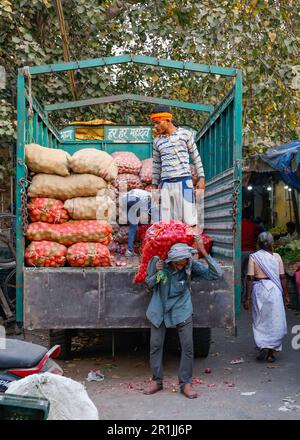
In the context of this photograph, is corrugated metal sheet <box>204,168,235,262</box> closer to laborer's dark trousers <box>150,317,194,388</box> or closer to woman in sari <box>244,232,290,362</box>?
woman in sari <box>244,232,290,362</box>

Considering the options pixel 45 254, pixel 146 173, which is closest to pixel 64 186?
pixel 45 254

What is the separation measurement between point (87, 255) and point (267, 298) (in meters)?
2.34

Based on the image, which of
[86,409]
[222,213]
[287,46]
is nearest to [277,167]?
[287,46]

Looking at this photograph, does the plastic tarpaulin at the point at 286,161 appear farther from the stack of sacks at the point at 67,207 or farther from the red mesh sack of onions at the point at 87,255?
the red mesh sack of onions at the point at 87,255

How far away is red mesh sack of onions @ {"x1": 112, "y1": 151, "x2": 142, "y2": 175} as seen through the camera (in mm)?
7469

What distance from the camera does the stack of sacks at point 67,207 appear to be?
4.88m

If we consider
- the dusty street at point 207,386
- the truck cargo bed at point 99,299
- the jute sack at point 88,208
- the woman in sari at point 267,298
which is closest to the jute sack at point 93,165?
the jute sack at point 88,208

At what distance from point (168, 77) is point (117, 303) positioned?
820cm

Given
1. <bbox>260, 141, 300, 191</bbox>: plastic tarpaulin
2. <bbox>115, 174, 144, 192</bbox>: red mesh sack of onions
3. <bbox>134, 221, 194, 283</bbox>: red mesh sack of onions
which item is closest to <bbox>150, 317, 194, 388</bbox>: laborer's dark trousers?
<bbox>134, 221, 194, 283</bbox>: red mesh sack of onions

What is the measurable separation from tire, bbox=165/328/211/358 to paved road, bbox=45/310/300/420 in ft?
0.42

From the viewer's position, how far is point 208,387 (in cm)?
516

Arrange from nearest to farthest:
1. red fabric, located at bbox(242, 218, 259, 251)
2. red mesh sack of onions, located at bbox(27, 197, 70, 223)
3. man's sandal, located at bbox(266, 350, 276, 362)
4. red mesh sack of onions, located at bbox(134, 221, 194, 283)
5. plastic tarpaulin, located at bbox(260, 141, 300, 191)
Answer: red mesh sack of onions, located at bbox(134, 221, 194, 283), red mesh sack of onions, located at bbox(27, 197, 70, 223), man's sandal, located at bbox(266, 350, 276, 362), plastic tarpaulin, located at bbox(260, 141, 300, 191), red fabric, located at bbox(242, 218, 259, 251)

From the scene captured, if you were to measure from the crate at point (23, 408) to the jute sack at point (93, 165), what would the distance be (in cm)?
302

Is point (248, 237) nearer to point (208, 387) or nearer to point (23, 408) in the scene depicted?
point (208, 387)
